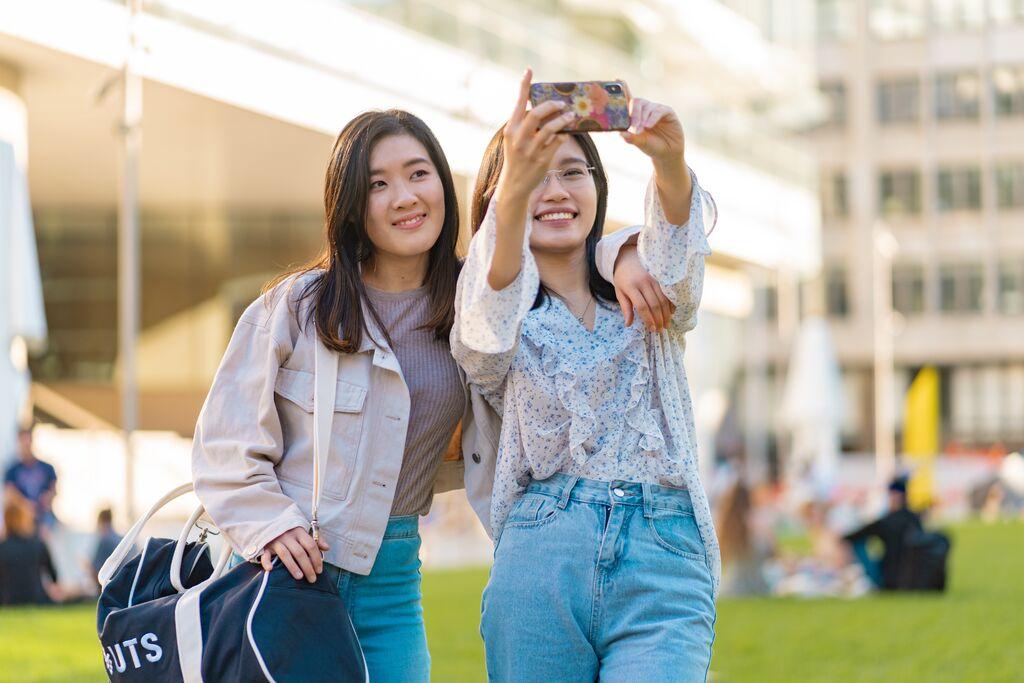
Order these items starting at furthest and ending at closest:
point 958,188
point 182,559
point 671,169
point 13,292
A: 1. point 958,188
2. point 13,292
3. point 182,559
4. point 671,169

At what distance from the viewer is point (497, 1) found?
786 inches

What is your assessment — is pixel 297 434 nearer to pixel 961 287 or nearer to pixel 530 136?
pixel 530 136

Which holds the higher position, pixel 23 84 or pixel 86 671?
pixel 23 84

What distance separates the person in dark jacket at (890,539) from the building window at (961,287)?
138ft

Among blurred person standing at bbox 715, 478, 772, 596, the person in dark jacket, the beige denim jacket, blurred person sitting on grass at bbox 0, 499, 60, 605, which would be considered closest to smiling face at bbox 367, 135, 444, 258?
the beige denim jacket

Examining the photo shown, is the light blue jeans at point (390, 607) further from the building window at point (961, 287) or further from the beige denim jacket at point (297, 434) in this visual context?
the building window at point (961, 287)

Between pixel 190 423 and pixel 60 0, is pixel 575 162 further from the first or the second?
pixel 190 423

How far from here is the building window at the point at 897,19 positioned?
58.5 meters

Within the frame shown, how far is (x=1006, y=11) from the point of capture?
58.3m

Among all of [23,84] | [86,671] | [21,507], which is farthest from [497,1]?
[86,671]

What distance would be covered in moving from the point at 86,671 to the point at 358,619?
4.97 metres

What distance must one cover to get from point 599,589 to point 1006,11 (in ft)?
195

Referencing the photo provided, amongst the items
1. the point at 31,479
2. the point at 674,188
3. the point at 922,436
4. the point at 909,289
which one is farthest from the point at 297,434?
the point at 909,289

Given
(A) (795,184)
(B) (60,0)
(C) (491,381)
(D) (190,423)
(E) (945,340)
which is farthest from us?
(E) (945,340)
